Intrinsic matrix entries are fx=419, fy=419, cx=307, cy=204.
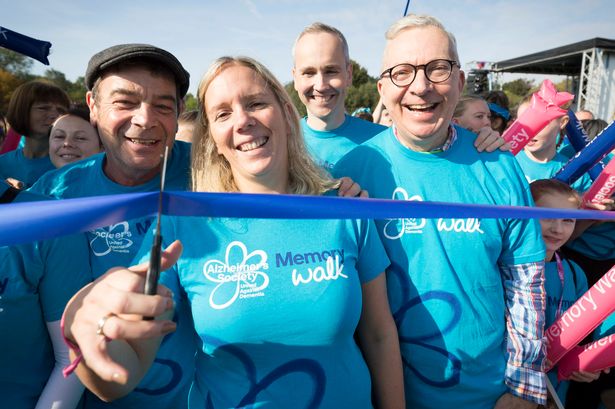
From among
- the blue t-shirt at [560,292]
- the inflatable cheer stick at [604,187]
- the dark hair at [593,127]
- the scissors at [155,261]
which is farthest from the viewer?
the dark hair at [593,127]

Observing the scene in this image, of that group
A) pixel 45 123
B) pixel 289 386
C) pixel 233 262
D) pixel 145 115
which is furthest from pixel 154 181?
pixel 45 123

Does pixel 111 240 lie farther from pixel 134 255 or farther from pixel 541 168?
pixel 541 168

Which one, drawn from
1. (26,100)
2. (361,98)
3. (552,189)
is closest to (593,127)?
(552,189)

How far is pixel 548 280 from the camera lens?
2.23 m

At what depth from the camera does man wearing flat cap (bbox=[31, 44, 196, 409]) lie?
1770 millimetres

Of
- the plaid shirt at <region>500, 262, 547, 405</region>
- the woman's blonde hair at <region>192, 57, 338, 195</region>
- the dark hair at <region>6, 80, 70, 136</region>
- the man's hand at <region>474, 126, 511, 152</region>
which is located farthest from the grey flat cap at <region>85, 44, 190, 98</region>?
the dark hair at <region>6, 80, 70, 136</region>

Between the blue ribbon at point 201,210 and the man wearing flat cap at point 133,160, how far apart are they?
0.98m

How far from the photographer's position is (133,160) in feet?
6.50

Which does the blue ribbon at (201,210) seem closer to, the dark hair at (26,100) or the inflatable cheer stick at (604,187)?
the inflatable cheer stick at (604,187)

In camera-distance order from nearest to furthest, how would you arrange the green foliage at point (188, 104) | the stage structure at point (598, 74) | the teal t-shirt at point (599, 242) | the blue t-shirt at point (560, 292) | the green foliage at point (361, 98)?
the blue t-shirt at point (560, 292) → the green foliage at point (188, 104) → the teal t-shirt at point (599, 242) → the stage structure at point (598, 74) → the green foliage at point (361, 98)

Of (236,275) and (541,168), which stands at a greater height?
(541,168)

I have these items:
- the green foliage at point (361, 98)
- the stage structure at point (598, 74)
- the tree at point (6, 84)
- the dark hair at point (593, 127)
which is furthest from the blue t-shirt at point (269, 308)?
the tree at point (6, 84)

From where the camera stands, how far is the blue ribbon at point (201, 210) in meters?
0.86

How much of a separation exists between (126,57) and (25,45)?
3270 mm
